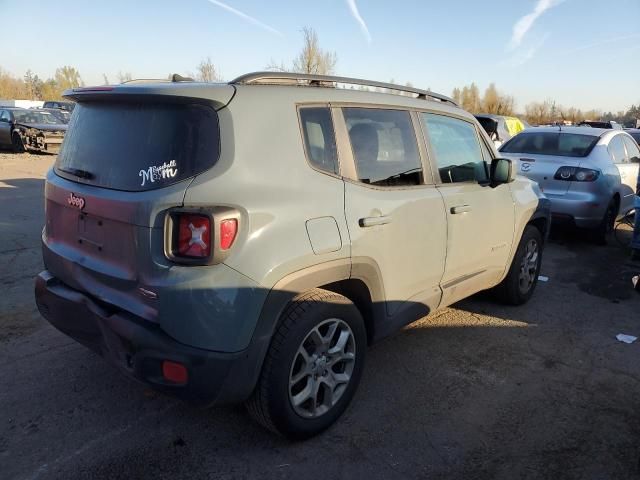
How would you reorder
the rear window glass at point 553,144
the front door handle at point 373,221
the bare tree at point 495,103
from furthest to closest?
the bare tree at point 495,103
the rear window glass at point 553,144
the front door handle at point 373,221

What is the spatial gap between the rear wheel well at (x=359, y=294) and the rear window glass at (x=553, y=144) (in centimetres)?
558

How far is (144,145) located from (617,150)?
7.67 m

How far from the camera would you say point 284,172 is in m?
2.49

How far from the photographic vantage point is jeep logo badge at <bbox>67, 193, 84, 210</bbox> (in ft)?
8.52

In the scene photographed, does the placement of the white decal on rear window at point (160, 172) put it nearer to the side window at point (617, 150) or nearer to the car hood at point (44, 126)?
the side window at point (617, 150)

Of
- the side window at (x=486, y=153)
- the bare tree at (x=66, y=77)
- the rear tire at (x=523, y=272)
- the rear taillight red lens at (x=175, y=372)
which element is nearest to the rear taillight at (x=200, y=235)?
the rear taillight red lens at (x=175, y=372)

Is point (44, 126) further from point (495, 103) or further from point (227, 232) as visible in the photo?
point (495, 103)

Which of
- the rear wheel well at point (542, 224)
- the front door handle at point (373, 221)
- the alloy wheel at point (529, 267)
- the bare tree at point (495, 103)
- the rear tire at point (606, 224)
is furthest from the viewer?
the bare tree at point (495, 103)

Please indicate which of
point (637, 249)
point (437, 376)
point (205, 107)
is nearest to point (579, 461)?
point (437, 376)

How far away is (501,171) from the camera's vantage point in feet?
12.8

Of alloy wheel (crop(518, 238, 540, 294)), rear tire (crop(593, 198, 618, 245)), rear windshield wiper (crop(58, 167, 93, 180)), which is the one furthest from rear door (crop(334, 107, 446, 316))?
rear tire (crop(593, 198, 618, 245))

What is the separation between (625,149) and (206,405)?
8200 millimetres

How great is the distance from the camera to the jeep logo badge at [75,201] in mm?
2598

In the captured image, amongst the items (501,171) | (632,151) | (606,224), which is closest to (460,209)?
(501,171)
